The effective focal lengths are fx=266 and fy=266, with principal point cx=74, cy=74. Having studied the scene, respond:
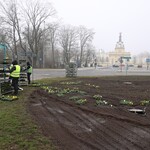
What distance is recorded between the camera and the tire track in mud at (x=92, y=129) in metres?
6.16

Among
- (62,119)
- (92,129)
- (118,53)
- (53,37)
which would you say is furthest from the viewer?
(118,53)

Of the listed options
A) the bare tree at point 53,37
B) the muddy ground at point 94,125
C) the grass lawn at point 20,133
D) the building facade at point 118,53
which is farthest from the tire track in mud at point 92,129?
the building facade at point 118,53

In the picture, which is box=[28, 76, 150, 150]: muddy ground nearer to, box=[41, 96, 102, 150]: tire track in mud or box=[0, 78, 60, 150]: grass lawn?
box=[41, 96, 102, 150]: tire track in mud

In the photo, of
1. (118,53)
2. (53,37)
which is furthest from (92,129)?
(118,53)

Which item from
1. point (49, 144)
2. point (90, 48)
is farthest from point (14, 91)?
point (90, 48)

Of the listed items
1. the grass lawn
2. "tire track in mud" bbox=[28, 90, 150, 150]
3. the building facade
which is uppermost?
the building facade

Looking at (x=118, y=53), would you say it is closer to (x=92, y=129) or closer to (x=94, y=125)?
(x=94, y=125)

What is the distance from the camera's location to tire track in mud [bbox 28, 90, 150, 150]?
6.16 m

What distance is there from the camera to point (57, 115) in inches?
372

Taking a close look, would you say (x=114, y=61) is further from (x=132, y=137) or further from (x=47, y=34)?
(x=132, y=137)

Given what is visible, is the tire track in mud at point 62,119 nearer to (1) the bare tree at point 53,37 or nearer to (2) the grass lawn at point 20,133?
(2) the grass lawn at point 20,133

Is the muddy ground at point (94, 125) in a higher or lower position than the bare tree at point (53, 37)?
lower

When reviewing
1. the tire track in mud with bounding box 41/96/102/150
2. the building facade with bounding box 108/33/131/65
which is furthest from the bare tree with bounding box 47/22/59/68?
the tire track in mud with bounding box 41/96/102/150

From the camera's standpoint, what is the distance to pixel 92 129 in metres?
7.47
